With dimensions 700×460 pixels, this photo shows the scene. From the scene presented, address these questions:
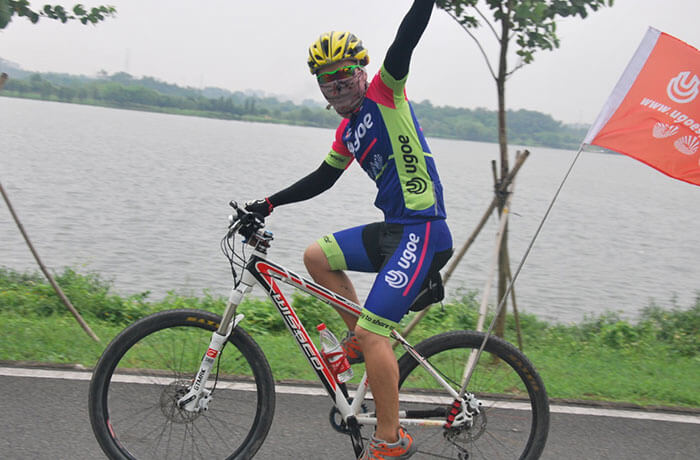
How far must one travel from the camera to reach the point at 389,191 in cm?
332

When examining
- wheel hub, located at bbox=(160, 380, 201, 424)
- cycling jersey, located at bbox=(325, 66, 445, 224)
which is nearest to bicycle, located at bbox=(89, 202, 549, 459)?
wheel hub, located at bbox=(160, 380, 201, 424)

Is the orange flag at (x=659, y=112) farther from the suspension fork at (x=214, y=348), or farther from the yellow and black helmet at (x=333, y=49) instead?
the suspension fork at (x=214, y=348)

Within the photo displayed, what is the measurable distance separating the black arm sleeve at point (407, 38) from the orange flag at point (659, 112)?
5.67 feet

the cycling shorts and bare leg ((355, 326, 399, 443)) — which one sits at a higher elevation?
the cycling shorts

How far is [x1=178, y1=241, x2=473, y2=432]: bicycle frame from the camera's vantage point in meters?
3.32

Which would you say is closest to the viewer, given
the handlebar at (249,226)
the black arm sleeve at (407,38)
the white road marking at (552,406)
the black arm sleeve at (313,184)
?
the black arm sleeve at (407,38)

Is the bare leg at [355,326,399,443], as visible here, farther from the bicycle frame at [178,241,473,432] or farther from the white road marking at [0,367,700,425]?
the white road marking at [0,367,700,425]

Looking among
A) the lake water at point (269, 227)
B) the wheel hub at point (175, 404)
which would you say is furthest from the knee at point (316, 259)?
the lake water at point (269, 227)

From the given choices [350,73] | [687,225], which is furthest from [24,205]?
[687,225]

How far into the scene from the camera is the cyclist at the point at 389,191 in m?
3.20

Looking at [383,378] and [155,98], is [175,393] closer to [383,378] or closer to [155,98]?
[383,378]

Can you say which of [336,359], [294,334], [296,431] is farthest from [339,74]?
[296,431]

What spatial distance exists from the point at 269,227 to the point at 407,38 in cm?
1136

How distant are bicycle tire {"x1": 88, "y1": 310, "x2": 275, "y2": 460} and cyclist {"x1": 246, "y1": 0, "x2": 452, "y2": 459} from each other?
60 centimetres
